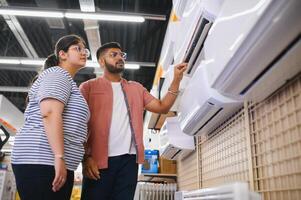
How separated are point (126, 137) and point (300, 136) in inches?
38.0

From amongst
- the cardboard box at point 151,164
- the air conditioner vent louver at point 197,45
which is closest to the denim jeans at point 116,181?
the air conditioner vent louver at point 197,45

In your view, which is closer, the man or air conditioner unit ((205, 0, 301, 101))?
air conditioner unit ((205, 0, 301, 101))

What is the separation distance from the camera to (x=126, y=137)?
1.72m

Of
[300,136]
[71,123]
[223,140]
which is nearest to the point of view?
[300,136]

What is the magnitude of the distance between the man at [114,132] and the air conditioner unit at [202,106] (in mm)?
194

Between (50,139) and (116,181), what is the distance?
22.7 inches

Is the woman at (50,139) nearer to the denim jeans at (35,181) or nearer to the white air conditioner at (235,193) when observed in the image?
the denim jeans at (35,181)

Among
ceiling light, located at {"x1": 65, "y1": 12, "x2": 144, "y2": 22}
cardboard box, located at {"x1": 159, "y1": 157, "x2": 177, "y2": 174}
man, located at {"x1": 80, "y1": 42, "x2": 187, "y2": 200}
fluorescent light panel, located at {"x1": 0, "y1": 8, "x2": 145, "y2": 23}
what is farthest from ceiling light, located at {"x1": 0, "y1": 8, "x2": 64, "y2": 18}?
man, located at {"x1": 80, "y1": 42, "x2": 187, "y2": 200}

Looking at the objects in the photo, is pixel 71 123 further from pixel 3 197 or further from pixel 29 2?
pixel 29 2

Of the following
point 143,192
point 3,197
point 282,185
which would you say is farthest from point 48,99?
point 3,197

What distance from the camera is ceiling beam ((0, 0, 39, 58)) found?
15.3 ft

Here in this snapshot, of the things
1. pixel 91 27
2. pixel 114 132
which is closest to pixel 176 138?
pixel 114 132

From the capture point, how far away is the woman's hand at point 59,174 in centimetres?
120

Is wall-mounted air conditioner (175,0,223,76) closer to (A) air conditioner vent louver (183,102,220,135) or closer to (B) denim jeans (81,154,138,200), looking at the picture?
(A) air conditioner vent louver (183,102,220,135)
